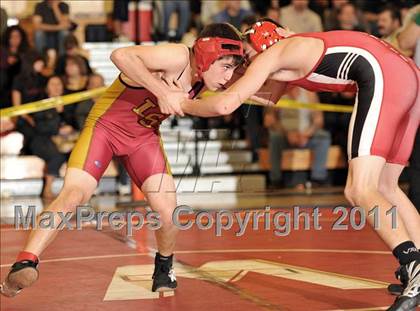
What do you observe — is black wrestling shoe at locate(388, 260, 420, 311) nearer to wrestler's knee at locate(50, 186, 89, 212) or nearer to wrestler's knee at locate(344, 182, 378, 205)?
wrestler's knee at locate(344, 182, 378, 205)

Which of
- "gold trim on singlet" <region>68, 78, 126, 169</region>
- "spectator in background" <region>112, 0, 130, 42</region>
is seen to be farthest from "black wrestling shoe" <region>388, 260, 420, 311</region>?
"spectator in background" <region>112, 0, 130, 42</region>

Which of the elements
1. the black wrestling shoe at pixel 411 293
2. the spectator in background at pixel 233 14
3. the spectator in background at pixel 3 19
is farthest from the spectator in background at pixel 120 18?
the black wrestling shoe at pixel 411 293

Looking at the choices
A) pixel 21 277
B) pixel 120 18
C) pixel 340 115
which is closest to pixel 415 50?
pixel 21 277

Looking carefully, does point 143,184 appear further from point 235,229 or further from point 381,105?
point 235,229

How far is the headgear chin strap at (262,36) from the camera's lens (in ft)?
17.6

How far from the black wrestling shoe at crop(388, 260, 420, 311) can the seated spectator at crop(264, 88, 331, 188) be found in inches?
281

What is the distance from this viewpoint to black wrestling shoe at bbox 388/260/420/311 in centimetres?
490

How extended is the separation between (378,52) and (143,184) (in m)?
1.68

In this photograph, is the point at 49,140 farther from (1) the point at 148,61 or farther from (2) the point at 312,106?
(1) the point at 148,61

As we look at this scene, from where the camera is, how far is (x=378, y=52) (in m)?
5.18

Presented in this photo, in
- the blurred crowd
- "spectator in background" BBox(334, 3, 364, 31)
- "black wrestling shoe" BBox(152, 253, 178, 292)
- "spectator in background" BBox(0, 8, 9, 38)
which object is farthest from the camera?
"spectator in background" BBox(334, 3, 364, 31)

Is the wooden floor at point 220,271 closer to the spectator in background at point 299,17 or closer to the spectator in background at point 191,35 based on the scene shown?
the spectator in background at point 191,35

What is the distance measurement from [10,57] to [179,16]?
2.43 meters

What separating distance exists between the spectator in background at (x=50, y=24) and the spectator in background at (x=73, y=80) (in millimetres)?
948
